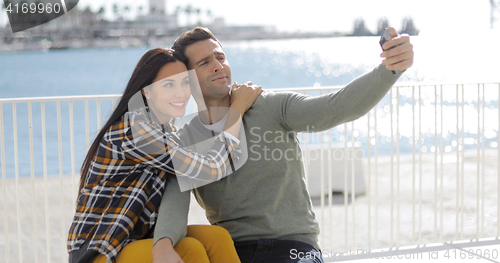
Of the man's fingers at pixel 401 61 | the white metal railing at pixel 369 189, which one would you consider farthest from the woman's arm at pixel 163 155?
the man's fingers at pixel 401 61

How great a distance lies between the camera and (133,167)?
63.3 inches

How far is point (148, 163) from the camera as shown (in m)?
1.58

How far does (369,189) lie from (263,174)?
1.09m

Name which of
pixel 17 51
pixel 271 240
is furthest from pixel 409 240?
pixel 17 51

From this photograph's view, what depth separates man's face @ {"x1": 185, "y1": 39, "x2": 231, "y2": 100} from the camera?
199cm

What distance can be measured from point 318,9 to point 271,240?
143 ft

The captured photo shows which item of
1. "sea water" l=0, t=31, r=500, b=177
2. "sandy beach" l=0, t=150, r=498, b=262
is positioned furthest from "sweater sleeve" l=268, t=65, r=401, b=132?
"sandy beach" l=0, t=150, r=498, b=262

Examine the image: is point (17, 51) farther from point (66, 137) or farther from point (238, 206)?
point (238, 206)

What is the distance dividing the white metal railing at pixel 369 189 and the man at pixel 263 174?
464 mm

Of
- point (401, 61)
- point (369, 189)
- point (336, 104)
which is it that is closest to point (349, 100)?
point (336, 104)

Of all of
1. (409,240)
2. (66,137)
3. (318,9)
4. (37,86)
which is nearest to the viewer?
(409,240)

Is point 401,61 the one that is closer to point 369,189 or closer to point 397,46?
point 397,46

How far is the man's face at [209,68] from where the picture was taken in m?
1.99

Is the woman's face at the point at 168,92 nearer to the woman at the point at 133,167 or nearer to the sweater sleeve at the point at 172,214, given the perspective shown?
the woman at the point at 133,167
